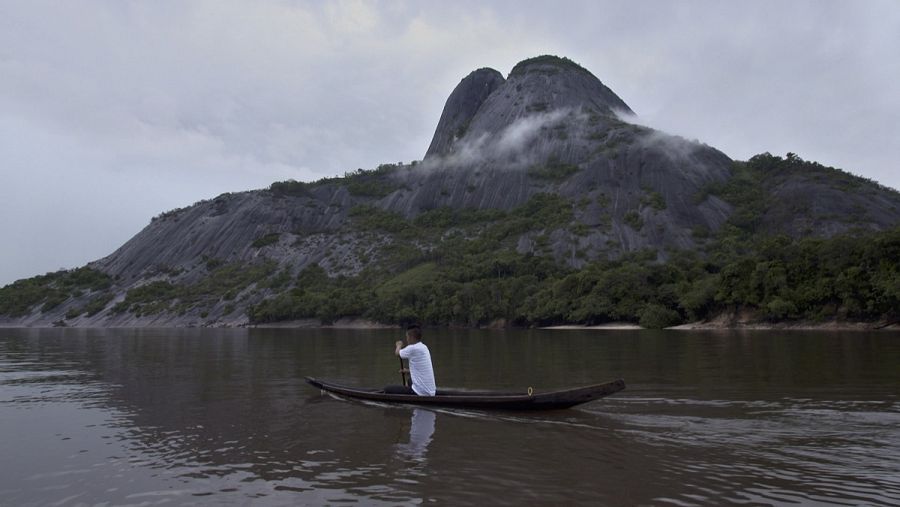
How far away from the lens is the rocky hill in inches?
5044

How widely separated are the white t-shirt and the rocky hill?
8081cm

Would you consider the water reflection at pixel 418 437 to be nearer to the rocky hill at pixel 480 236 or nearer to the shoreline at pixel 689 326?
the shoreline at pixel 689 326

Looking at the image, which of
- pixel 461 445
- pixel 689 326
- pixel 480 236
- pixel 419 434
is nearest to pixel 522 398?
pixel 419 434

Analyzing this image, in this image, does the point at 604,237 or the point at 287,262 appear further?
the point at 287,262

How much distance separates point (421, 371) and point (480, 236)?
145554mm

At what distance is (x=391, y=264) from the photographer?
515 feet

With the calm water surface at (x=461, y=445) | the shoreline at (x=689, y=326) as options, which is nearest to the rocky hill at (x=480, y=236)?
the shoreline at (x=689, y=326)

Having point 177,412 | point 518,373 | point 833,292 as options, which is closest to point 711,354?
point 518,373

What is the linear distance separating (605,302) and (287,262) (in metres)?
101

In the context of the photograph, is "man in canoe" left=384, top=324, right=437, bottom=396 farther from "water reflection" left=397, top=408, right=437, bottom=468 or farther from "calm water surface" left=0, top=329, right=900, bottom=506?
"calm water surface" left=0, top=329, right=900, bottom=506

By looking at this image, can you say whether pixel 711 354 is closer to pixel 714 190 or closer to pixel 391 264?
pixel 391 264

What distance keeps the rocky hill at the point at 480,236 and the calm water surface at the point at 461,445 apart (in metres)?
78.4

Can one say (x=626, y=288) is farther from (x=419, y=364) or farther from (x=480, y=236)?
(x=419, y=364)

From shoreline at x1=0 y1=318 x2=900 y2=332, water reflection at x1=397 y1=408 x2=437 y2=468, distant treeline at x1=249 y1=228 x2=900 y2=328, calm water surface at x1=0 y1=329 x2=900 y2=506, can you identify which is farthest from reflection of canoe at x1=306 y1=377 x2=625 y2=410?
shoreline at x1=0 y1=318 x2=900 y2=332
